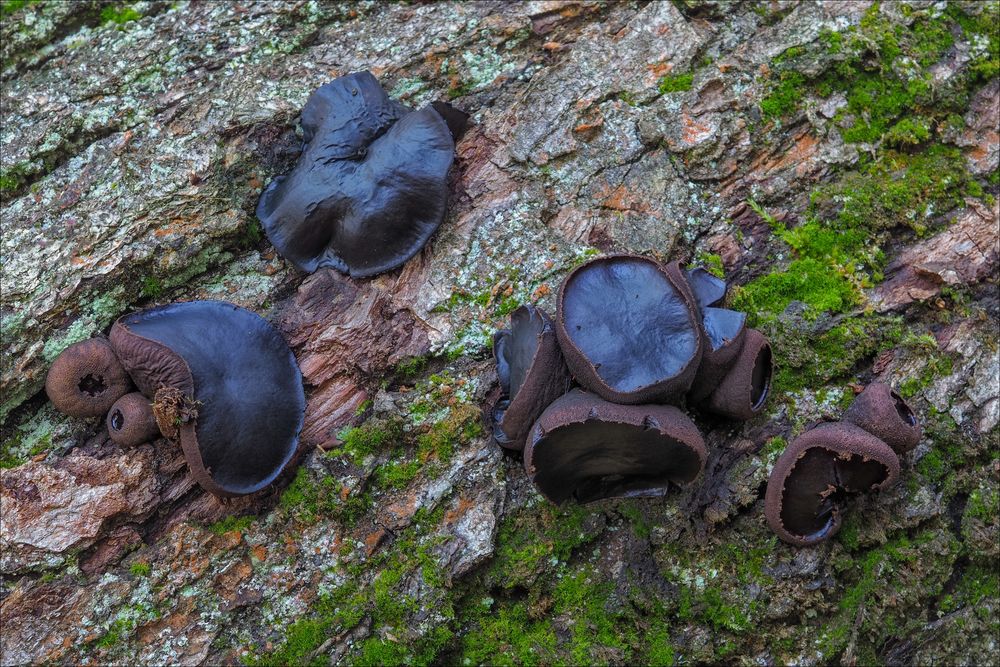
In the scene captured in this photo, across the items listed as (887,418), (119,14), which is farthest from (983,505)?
(119,14)

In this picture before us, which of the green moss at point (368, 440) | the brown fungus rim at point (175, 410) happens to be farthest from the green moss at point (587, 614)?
the brown fungus rim at point (175, 410)

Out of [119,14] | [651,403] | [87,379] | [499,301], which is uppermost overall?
[119,14]

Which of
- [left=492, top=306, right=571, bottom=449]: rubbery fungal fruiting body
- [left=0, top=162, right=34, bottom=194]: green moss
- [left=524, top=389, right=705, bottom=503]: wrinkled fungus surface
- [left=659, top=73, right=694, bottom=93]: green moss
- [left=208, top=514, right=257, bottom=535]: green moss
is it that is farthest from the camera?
[left=659, top=73, right=694, bottom=93]: green moss

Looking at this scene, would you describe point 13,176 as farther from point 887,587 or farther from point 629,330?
point 887,587

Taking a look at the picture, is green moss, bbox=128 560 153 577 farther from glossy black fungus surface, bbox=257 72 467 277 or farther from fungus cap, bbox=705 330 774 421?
fungus cap, bbox=705 330 774 421

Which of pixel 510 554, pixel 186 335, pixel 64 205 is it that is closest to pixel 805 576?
pixel 510 554

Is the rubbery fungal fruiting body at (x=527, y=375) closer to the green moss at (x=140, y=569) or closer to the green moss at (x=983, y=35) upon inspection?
the green moss at (x=140, y=569)

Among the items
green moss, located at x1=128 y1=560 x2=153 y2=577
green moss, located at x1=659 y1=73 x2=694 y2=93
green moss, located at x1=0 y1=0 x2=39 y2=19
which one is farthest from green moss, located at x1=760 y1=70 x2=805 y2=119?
green moss, located at x1=0 y1=0 x2=39 y2=19
